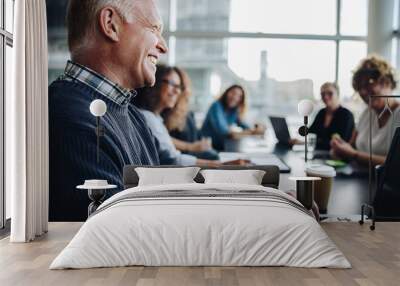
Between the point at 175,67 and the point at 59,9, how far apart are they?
5.01 feet

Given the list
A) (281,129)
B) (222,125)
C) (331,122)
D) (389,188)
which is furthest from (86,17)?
(389,188)

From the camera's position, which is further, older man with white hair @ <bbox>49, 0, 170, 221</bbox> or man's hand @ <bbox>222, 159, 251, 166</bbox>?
man's hand @ <bbox>222, 159, 251, 166</bbox>

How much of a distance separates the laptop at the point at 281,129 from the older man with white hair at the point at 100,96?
1.44 metres

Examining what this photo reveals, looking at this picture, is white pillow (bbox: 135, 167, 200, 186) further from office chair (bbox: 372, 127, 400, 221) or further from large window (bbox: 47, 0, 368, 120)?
office chair (bbox: 372, 127, 400, 221)

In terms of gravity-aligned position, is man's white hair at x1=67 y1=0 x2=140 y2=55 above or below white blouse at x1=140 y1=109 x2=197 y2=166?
above

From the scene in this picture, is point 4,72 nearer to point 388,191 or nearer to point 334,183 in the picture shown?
point 334,183

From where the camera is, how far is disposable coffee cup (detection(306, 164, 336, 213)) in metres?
6.98

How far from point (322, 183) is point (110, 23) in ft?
10.2

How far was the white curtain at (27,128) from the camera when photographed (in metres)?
5.44

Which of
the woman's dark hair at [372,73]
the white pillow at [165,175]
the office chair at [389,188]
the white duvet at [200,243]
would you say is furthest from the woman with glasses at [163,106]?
the white duvet at [200,243]

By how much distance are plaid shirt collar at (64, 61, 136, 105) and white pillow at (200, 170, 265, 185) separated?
138 centimetres

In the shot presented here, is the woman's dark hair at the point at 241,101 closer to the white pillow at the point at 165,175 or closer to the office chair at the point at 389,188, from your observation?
the white pillow at the point at 165,175

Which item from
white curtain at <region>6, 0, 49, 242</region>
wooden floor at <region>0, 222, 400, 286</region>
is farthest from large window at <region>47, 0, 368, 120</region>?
wooden floor at <region>0, 222, 400, 286</region>

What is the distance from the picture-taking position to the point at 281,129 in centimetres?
711
